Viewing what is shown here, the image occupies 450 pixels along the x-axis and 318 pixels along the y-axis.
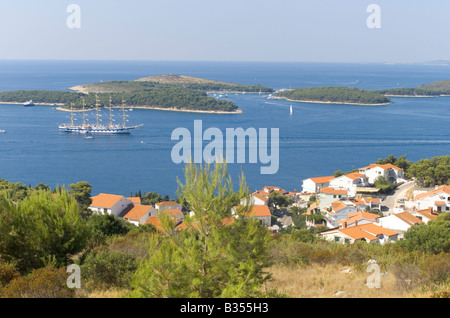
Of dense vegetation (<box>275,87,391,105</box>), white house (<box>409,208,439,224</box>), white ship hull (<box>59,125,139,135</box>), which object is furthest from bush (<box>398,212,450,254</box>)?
dense vegetation (<box>275,87,391,105</box>)

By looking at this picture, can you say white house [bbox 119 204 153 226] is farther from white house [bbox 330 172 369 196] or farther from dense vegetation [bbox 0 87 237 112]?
A: dense vegetation [bbox 0 87 237 112]

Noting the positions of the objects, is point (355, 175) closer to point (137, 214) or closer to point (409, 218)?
point (409, 218)

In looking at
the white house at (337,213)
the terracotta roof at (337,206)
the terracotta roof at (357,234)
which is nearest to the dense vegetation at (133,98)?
the terracotta roof at (337,206)

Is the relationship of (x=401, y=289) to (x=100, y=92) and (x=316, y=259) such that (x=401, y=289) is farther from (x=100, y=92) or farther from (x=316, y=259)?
(x=100, y=92)

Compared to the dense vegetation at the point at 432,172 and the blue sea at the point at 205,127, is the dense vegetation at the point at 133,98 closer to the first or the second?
the blue sea at the point at 205,127

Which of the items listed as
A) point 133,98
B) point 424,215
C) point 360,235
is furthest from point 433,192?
point 133,98
